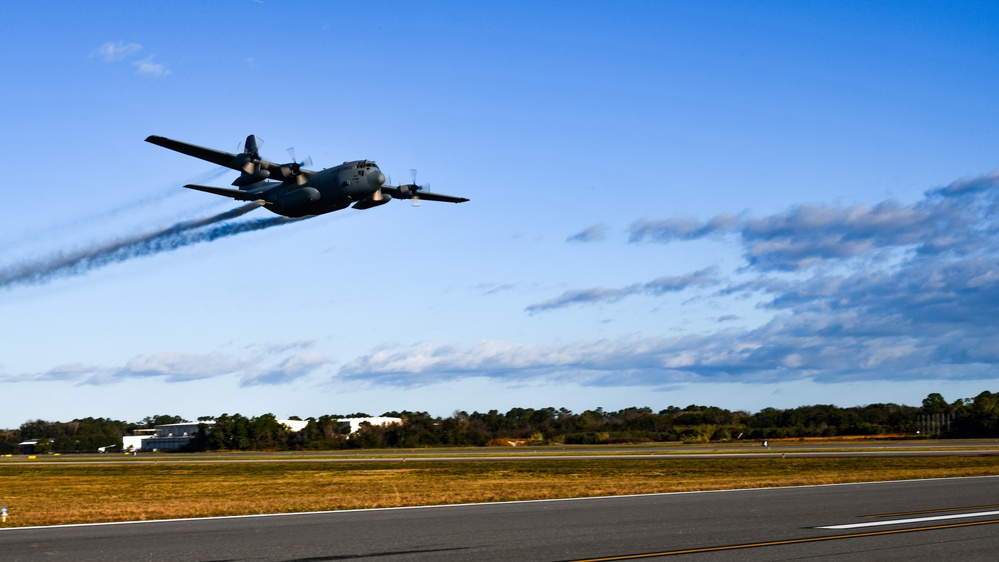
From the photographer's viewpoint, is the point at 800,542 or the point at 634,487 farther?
the point at 634,487

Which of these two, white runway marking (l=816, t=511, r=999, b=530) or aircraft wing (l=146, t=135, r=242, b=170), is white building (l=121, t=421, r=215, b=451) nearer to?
aircraft wing (l=146, t=135, r=242, b=170)

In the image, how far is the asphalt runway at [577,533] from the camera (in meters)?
12.7

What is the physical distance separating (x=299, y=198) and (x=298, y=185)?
1128 mm

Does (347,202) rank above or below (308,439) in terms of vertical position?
above

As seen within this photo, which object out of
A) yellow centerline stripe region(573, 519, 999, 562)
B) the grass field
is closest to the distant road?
the grass field

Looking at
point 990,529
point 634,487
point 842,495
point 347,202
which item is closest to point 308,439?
point 347,202

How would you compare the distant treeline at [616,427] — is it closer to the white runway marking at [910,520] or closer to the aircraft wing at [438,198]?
the aircraft wing at [438,198]

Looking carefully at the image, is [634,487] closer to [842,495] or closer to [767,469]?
[842,495]

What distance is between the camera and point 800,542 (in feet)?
43.8

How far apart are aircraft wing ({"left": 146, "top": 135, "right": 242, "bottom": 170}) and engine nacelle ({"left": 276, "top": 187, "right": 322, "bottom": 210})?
251cm

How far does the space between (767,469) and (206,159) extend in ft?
94.9

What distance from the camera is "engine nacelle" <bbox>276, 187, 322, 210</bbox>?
1715 inches

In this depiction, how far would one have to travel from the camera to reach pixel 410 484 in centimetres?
3359

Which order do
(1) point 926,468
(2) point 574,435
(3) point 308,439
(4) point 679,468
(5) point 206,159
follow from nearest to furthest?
(1) point 926,468, (4) point 679,468, (5) point 206,159, (2) point 574,435, (3) point 308,439
